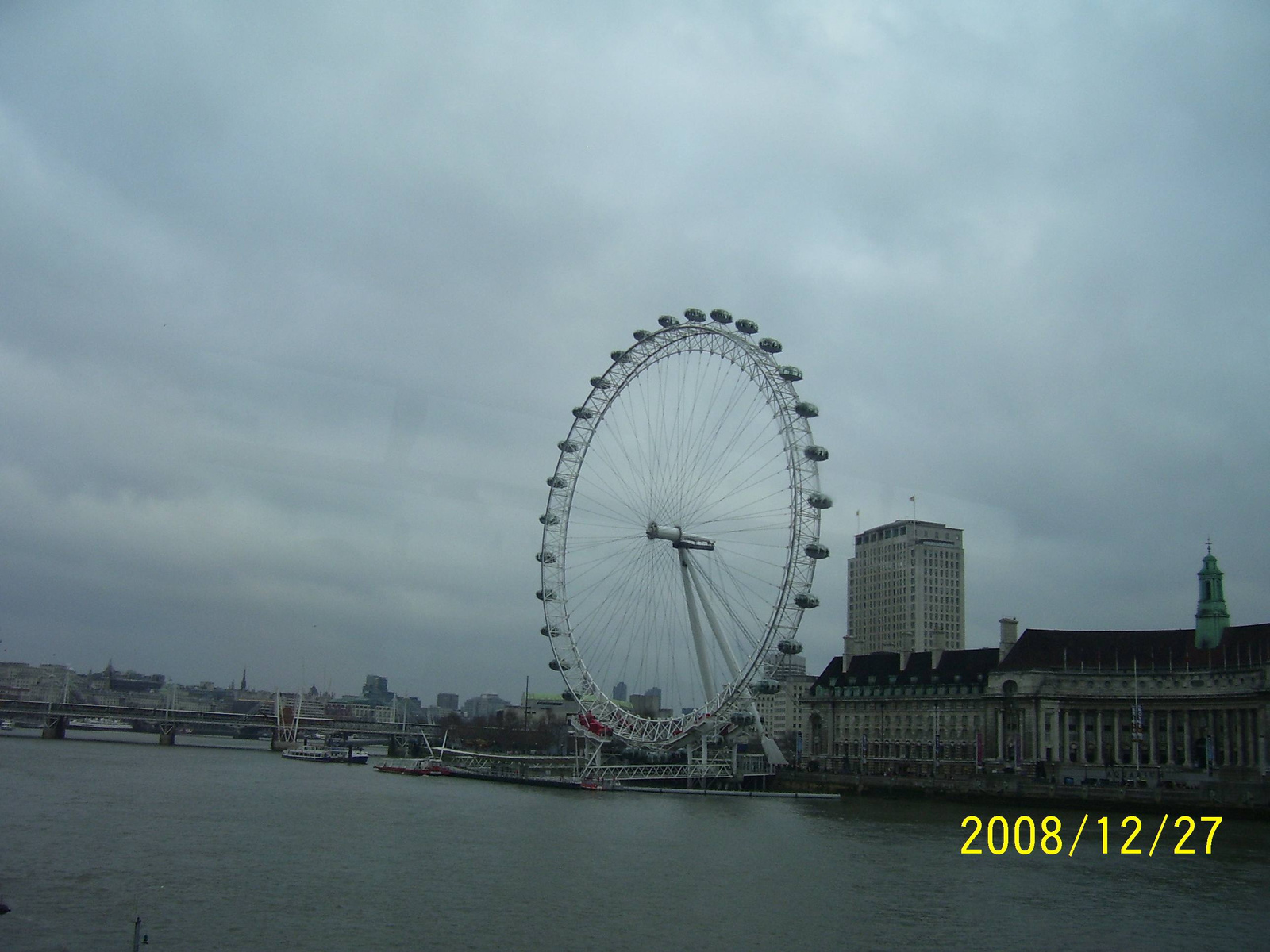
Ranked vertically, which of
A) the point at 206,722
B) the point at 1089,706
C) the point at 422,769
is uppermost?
the point at 1089,706

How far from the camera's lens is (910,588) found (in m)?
149

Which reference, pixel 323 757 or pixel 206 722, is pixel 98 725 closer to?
pixel 206 722

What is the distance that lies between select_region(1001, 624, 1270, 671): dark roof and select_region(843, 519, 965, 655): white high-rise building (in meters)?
60.1

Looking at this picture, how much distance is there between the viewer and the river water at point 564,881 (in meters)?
25.2

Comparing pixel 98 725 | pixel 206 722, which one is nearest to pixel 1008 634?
pixel 206 722

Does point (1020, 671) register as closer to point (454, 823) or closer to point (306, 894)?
point (454, 823)

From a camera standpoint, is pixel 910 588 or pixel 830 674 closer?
pixel 830 674
